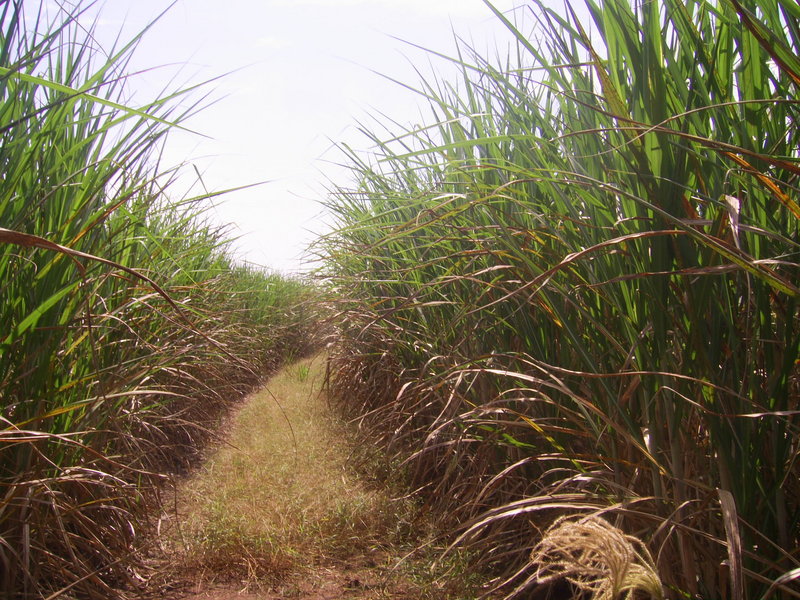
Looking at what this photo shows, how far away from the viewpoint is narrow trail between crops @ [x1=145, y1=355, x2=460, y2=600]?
6.77 ft

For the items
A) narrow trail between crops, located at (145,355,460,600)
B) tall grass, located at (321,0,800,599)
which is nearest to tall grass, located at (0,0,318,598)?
narrow trail between crops, located at (145,355,460,600)

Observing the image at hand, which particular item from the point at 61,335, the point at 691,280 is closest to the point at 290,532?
the point at 61,335

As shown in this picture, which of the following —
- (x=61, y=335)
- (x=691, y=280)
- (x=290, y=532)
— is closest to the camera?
(x=691, y=280)

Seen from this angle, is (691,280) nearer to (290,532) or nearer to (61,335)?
(61,335)

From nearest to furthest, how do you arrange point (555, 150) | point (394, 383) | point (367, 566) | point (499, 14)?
1. point (499, 14)
2. point (555, 150)
3. point (367, 566)
4. point (394, 383)

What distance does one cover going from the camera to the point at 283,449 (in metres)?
3.85

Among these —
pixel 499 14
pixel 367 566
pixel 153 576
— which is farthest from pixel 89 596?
pixel 499 14

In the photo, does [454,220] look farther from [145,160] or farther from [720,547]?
[720,547]

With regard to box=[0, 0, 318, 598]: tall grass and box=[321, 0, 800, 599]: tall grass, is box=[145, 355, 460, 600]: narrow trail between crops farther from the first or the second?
box=[321, 0, 800, 599]: tall grass

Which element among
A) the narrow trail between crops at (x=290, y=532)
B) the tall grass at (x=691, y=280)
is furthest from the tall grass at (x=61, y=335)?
the tall grass at (x=691, y=280)

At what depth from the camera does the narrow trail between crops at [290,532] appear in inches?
81.2

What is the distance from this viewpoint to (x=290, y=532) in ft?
8.09

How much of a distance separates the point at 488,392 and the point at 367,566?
0.77 metres

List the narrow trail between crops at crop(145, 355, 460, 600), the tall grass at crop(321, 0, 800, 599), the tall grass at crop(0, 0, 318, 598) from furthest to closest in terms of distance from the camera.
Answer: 1. the narrow trail between crops at crop(145, 355, 460, 600)
2. the tall grass at crop(0, 0, 318, 598)
3. the tall grass at crop(321, 0, 800, 599)
